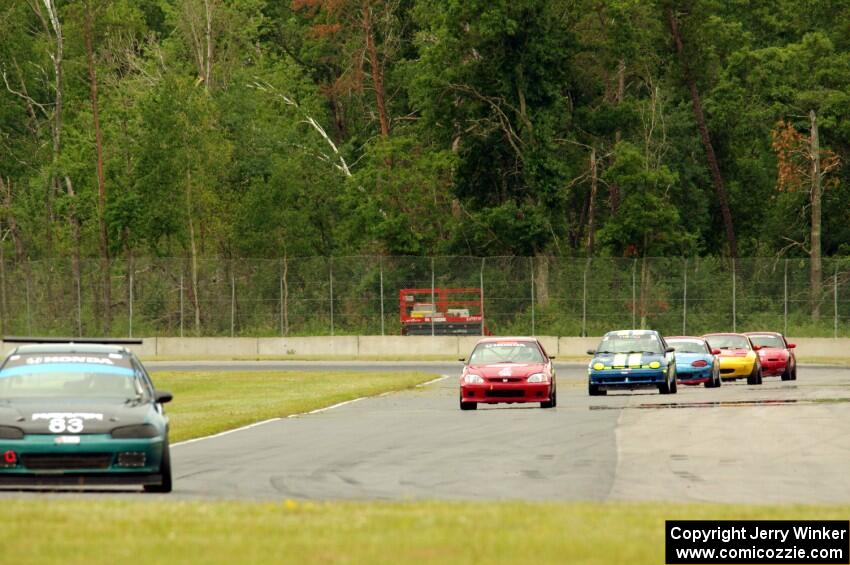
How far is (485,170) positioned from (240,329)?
14899 mm

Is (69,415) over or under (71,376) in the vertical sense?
under

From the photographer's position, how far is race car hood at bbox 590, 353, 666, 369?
121 feet

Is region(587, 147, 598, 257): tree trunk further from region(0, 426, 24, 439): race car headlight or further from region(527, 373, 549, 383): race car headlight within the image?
region(0, 426, 24, 439): race car headlight

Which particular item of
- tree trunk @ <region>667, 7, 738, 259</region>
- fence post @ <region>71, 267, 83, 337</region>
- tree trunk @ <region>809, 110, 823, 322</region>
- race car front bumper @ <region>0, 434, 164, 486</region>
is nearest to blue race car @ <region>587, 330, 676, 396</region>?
race car front bumper @ <region>0, 434, 164, 486</region>

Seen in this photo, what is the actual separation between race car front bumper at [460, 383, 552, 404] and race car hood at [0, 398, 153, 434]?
1580cm

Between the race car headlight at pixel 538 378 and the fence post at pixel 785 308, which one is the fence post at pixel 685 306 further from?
the race car headlight at pixel 538 378

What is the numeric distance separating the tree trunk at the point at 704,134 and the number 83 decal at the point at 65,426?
66.3m

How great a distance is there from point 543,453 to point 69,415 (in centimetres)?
706

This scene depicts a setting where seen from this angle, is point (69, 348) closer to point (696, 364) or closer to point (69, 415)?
point (69, 415)

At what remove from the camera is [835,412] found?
29.7 metres

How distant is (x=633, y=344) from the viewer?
38.1m

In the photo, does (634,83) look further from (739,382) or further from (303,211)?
(739,382)

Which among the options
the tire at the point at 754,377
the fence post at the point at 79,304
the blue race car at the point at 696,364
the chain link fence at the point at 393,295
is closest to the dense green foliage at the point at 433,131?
the chain link fence at the point at 393,295

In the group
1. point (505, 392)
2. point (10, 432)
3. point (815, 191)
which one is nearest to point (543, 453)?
point (10, 432)
